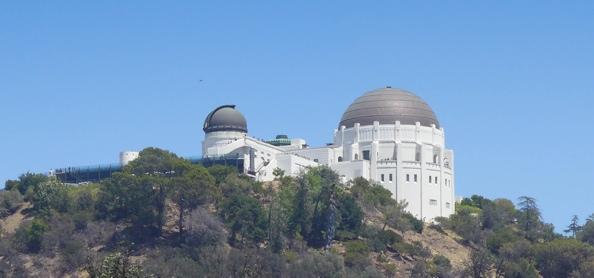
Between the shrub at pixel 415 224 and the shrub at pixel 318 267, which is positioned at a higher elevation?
the shrub at pixel 415 224

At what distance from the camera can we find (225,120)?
129125 millimetres

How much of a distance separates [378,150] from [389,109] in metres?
4.12

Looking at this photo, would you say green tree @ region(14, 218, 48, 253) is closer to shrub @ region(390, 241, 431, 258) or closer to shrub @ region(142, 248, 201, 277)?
shrub @ region(142, 248, 201, 277)

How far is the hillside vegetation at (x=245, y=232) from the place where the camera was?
346ft

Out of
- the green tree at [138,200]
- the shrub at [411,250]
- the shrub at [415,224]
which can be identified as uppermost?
the green tree at [138,200]

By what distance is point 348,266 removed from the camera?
107062mm

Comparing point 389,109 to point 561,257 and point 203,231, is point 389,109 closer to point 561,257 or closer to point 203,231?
point 561,257

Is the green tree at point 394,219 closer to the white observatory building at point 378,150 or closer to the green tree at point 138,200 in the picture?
the white observatory building at point 378,150

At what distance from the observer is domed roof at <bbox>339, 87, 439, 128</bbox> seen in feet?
418

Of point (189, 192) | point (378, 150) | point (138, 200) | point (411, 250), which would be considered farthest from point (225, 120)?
point (411, 250)

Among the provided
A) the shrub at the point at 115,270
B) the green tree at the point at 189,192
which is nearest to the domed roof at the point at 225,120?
the green tree at the point at 189,192

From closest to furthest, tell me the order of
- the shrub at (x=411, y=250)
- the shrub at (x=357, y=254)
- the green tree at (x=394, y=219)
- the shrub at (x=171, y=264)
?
the shrub at (x=171, y=264), the shrub at (x=357, y=254), the shrub at (x=411, y=250), the green tree at (x=394, y=219)

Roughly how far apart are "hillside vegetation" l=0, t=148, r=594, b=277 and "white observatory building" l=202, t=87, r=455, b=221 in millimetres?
2570

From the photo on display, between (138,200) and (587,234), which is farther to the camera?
(587,234)
